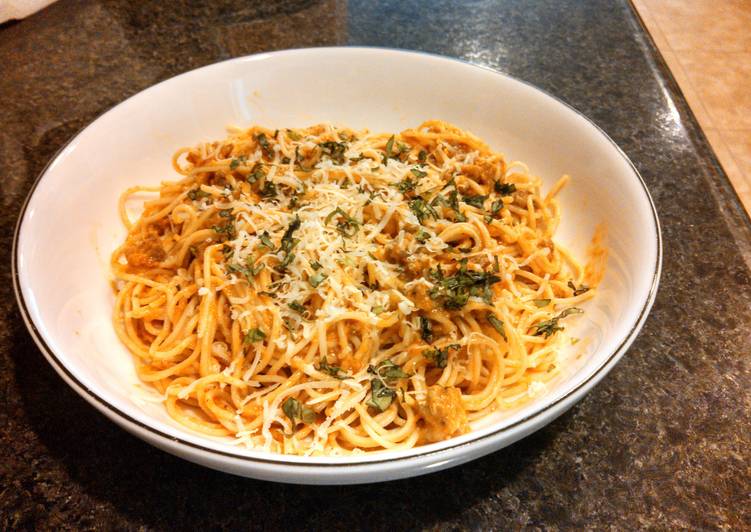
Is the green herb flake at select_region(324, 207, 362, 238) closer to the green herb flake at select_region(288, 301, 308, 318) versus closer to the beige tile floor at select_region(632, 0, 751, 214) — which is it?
the green herb flake at select_region(288, 301, 308, 318)

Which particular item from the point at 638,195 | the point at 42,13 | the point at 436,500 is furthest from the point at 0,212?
the point at 638,195

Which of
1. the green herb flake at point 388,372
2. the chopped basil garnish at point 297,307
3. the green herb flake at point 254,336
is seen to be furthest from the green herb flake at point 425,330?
the green herb flake at point 254,336

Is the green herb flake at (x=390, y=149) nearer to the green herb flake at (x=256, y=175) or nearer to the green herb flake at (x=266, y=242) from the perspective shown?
the green herb flake at (x=256, y=175)

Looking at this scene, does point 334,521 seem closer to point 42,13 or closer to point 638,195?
point 638,195

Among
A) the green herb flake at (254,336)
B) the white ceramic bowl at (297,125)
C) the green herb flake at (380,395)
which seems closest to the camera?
the white ceramic bowl at (297,125)

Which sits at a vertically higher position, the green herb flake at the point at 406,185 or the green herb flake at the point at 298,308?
the green herb flake at the point at 406,185

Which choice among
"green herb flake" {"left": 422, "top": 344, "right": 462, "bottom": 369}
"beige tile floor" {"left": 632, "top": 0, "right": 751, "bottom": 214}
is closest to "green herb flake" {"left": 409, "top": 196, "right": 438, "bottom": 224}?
"green herb flake" {"left": 422, "top": 344, "right": 462, "bottom": 369}
